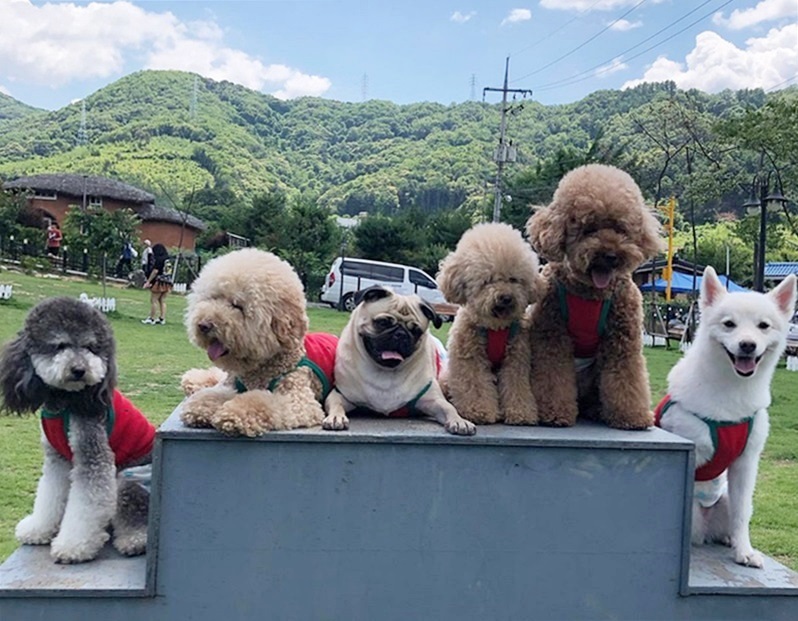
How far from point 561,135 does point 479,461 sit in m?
57.7

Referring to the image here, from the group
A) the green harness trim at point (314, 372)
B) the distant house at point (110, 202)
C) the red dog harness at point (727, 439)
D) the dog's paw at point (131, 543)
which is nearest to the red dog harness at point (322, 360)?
the green harness trim at point (314, 372)

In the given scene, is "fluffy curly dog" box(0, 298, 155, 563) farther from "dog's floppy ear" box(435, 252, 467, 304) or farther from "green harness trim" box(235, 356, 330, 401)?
"dog's floppy ear" box(435, 252, 467, 304)

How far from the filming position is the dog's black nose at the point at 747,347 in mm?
3025

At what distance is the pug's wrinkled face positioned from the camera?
3033 millimetres

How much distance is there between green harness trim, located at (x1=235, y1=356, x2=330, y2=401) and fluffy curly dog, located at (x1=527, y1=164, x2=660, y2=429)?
0.97 meters

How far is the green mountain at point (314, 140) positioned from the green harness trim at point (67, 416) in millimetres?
32873

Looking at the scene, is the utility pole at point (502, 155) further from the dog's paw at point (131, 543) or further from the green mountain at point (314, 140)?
the dog's paw at point (131, 543)

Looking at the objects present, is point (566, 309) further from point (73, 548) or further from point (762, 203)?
point (762, 203)

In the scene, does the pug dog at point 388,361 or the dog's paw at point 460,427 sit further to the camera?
the pug dog at point 388,361

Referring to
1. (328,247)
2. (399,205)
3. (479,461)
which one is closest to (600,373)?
(479,461)

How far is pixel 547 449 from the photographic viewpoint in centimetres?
284

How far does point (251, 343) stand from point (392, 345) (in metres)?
0.60

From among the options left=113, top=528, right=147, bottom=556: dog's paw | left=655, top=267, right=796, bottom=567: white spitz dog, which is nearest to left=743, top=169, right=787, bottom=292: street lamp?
left=655, top=267, right=796, bottom=567: white spitz dog

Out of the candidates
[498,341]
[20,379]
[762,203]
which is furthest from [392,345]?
[762,203]
